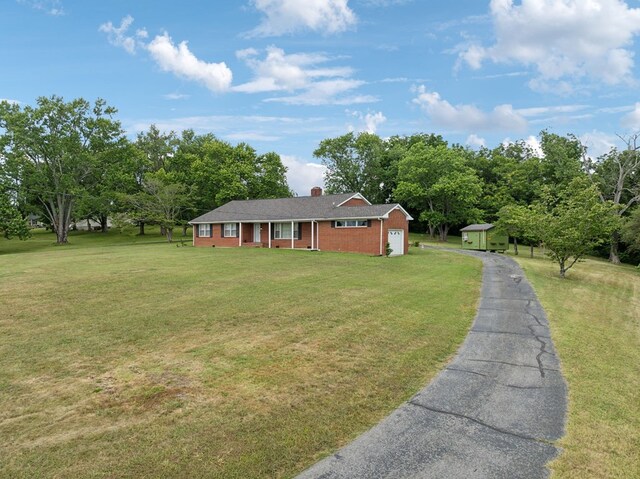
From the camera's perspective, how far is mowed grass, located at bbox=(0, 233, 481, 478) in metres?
4.09

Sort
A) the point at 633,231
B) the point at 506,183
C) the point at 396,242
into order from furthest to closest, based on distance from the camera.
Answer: the point at 506,183 → the point at 633,231 → the point at 396,242

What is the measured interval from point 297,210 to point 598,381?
28266 mm

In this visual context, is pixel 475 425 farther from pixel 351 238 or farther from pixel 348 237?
pixel 348 237

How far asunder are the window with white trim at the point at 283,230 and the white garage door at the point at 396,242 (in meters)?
8.00

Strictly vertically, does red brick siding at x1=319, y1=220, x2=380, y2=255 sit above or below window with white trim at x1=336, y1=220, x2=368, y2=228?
below

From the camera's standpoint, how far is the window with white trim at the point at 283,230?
3234 centimetres

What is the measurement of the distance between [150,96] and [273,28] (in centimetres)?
887

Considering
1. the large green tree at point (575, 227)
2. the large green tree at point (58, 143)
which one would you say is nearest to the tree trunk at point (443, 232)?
the large green tree at point (575, 227)

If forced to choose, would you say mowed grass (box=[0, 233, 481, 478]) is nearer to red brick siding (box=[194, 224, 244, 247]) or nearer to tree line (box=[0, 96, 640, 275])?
red brick siding (box=[194, 224, 244, 247])

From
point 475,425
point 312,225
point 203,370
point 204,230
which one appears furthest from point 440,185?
point 475,425

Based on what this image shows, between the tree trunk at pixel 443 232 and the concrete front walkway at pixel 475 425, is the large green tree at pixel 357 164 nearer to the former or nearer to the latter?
the tree trunk at pixel 443 232

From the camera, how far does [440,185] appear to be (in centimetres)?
4456

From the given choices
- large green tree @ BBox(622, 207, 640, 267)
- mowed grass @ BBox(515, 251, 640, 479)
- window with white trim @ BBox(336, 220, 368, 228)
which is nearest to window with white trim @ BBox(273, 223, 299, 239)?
window with white trim @ BBox(336, 220, 368, 228)

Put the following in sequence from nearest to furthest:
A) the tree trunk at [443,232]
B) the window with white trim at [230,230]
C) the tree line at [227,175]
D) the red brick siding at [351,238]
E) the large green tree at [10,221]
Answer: the red brick siding at [351,238], the large green tree at [10,221], the window with white trim at [230,230], the tree line at [227,175], the tree trunk at [443,232]
